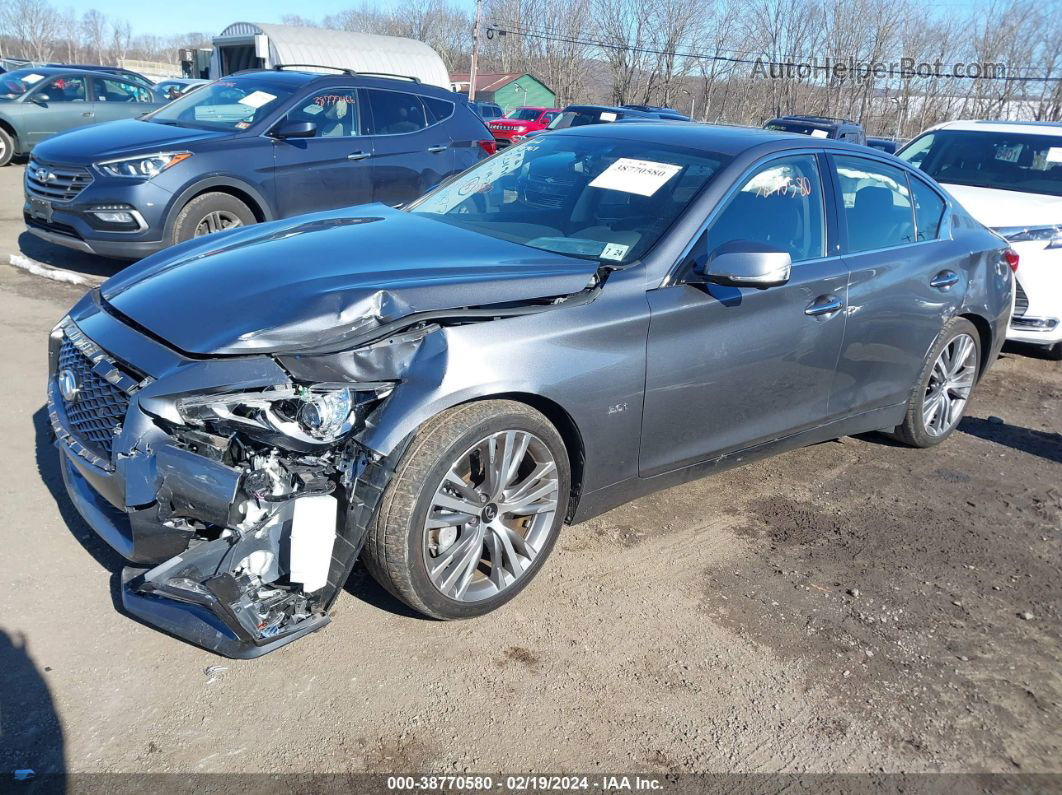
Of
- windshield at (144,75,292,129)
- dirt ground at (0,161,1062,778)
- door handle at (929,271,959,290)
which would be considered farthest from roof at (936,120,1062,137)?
windshield at (144,75,292,129)

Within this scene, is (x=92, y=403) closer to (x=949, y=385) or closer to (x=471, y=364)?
(x=471, y=364)

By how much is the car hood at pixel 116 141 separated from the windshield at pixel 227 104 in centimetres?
24

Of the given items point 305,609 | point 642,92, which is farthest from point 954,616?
point 642,92

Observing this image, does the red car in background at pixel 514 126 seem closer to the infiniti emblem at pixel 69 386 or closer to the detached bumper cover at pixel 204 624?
the infiniti emblem at pixel 69 386

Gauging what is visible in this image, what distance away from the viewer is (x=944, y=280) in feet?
15.3

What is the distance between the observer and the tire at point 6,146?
1353cm

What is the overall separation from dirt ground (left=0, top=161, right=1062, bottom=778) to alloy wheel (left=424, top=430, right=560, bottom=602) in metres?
0.20

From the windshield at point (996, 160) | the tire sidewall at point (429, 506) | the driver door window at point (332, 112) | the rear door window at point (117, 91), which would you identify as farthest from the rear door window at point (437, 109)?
the rear door window at point (117, 91)

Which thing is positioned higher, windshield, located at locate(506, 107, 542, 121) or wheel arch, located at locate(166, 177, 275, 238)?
windshield, located at locate(506, 107, 542, 121)

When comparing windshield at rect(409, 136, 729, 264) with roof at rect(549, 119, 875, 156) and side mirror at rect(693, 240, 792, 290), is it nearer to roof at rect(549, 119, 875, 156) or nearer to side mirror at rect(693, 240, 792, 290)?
roof at rect(549, 119, 875, 156)

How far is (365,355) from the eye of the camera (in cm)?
279

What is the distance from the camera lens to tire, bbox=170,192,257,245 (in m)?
7.05

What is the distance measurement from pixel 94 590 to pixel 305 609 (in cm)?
97

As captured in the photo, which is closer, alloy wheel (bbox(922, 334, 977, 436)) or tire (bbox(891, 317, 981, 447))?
tire (bbox(891, 317, 981, 447))
